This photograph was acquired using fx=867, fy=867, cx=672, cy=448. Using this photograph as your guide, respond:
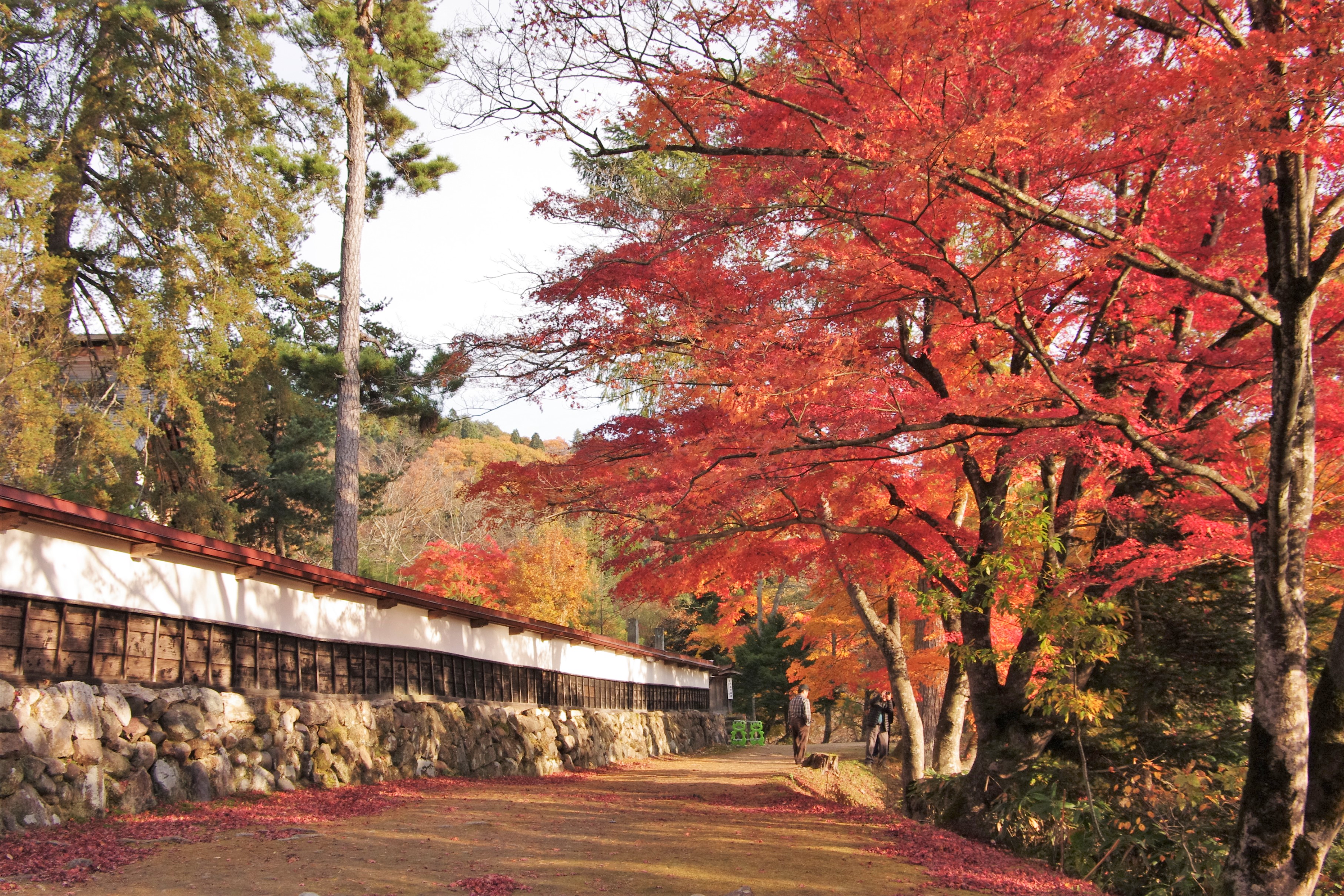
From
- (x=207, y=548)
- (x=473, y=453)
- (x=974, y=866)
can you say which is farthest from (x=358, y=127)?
(x=473, y=453)

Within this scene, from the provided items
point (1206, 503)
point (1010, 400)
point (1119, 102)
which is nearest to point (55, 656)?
point (1010, 400)

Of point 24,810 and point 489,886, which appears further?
point 24,810

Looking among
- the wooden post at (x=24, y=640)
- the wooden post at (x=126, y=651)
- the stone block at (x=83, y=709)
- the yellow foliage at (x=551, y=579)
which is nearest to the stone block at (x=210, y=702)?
the wooden post at (x=126, y=651)

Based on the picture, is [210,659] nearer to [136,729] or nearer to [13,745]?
[136,729]

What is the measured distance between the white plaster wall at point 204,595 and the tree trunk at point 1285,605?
926cm

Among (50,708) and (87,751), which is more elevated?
(50,708)

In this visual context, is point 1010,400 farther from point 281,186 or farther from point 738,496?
point 281,186

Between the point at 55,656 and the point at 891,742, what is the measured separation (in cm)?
2412

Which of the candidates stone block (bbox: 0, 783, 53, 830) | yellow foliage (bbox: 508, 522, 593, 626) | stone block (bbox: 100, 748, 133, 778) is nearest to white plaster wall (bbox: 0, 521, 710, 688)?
stone block (bbox: 100, 748, 133, 778)

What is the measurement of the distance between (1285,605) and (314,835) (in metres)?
7.45

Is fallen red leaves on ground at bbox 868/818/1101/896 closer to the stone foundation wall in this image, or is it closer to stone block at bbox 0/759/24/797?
the stone foundation wall

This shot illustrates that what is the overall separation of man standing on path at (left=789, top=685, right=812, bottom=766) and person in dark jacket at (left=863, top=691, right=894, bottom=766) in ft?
9.32

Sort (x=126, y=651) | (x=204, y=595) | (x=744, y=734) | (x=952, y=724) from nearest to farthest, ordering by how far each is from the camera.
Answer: (x=126, y=651) → (x=204, y=595) → (x=952, y=724) → (x=744, y=734)

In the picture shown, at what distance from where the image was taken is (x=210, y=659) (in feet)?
30.0
